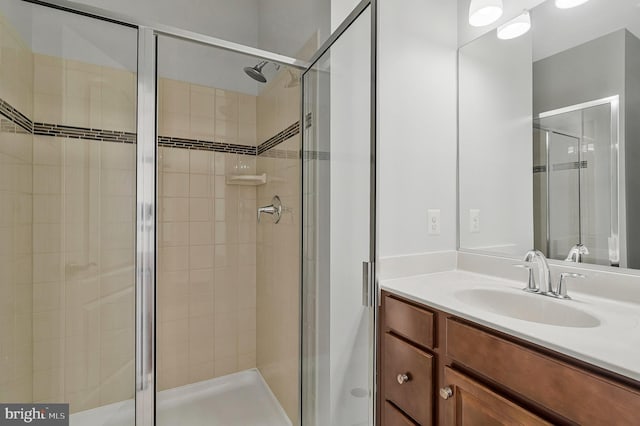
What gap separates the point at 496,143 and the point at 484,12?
589 mm

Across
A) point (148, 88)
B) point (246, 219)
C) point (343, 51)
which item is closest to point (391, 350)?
point (246, 219)

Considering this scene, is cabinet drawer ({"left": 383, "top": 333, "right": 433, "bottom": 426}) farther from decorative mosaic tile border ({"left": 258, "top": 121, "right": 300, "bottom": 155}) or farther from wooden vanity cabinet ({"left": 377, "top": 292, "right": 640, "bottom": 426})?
decorative mosaic tile border ({"left": 258, "top": 121, "right": 300, "bottom": 155})

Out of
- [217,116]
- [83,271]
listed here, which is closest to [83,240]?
[83,271]

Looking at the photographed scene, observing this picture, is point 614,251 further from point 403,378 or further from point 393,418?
point 393,418

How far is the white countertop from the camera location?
64 centimetres

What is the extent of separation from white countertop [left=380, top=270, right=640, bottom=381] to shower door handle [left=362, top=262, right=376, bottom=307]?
181 mm

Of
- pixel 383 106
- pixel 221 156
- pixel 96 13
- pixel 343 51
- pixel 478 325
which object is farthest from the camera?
pixel 221 156

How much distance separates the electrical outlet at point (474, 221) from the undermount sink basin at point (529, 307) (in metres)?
0.40

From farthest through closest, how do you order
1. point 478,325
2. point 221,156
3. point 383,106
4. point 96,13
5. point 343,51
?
1. point 221,156
2. point 383,106
3. point 343,51
4. point 96,13
5. point 478,325

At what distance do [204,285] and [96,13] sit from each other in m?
1.19

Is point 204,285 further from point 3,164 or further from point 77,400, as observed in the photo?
point 3,164

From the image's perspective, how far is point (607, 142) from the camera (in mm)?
1080

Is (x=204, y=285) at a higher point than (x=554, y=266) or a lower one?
lower

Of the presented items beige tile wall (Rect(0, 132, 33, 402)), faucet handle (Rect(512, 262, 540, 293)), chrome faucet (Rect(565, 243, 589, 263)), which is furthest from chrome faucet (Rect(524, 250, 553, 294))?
beige tile wall (Rect(0, 132, 33, 402))
